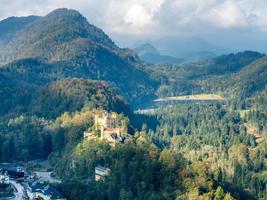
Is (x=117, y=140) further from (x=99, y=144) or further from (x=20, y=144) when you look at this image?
(x=20, y=144)

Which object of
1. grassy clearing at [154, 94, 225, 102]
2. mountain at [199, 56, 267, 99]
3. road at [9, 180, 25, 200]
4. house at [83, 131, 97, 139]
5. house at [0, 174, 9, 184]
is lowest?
road at [9, 180, 25, 200]

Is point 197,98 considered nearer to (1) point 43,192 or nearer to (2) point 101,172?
(2) point 101,172

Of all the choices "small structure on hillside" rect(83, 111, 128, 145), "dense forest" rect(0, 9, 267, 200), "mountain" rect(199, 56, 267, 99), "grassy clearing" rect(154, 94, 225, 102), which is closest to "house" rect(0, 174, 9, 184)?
"dense forest" rect(0, 9, 267, 200)

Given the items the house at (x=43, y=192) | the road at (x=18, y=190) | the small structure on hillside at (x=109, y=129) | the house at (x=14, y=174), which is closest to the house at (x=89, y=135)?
the small structure on hillside at (x=109, y=129)

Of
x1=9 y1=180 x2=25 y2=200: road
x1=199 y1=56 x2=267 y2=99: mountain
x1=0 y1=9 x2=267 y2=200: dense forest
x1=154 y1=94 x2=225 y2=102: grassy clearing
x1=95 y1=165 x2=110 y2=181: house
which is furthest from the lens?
x1=154 y1=94 x2=225 y2=102: grassy clearing

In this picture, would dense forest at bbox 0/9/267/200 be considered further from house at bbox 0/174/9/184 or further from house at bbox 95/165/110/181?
house at bbox 0/174/9/184

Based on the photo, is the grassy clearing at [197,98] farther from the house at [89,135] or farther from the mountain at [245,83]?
the house at [89,135]
